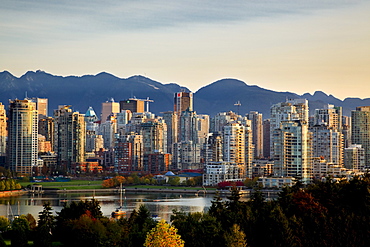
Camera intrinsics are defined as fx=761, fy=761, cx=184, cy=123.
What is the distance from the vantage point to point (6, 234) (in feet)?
64.5

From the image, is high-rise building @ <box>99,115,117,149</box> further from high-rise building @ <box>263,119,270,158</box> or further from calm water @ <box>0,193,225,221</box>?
calm water @ <box>0,193,225,221</box>

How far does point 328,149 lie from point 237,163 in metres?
7.75

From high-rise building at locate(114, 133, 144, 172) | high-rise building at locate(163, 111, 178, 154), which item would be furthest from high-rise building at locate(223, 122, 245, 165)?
high-rise building at locate(163, 111, 178, 154)

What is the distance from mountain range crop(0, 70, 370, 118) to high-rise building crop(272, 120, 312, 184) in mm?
115490

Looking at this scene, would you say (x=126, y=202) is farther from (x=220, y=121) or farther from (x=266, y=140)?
(x=220, y=121)

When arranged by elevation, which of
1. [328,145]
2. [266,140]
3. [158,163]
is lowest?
[158,163]

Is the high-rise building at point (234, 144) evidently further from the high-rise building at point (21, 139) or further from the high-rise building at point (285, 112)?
the high-rise building at point (21, 139)

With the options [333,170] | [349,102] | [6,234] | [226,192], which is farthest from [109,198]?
[349,102]

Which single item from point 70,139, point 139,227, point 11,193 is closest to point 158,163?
point 70,139

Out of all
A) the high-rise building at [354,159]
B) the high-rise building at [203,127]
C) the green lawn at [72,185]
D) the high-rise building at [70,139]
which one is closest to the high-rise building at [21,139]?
the high-rise building at [70,139]

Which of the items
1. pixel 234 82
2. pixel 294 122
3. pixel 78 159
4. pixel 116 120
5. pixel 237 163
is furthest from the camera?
pixel 234 82

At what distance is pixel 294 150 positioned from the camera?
42719 millimetres

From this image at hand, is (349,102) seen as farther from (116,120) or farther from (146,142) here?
(146,142)

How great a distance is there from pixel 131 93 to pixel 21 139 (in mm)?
119306
